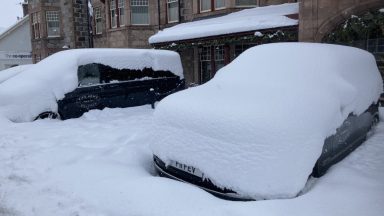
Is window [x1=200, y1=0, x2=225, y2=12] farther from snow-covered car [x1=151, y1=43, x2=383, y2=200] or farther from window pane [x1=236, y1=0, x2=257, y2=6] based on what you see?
snow-covered car [x1=151, y1=43, x2=383, y2=200]

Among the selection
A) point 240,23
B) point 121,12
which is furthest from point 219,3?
point 121,12

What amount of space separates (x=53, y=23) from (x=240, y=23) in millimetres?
19492

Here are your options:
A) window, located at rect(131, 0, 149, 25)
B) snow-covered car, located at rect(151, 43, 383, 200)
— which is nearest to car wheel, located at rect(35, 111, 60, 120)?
snow-covered car, located at rect(151, 43, 383, 200)

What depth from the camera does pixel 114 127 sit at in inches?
289

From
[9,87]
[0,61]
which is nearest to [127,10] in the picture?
[9,87]

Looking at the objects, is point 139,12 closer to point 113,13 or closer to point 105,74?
point 113,13

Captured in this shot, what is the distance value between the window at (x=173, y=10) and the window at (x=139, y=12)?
1.48 m

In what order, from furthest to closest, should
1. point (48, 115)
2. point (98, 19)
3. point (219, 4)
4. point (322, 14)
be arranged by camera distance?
point (98, 19)
point (219, 4)
point (322, 14)
point (48, 115)

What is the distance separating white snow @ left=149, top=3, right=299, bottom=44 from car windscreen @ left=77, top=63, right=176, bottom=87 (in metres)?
4.06

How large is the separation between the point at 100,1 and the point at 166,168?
19.1m

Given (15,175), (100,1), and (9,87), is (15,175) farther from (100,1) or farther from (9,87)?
(100,1)

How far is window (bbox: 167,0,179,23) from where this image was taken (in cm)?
1755

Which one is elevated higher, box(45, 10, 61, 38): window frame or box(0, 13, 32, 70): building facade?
box(45, 10, 61, 38): window frame

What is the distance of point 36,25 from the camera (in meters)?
28.1
